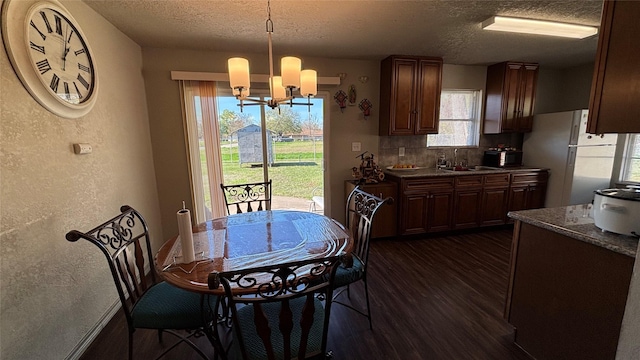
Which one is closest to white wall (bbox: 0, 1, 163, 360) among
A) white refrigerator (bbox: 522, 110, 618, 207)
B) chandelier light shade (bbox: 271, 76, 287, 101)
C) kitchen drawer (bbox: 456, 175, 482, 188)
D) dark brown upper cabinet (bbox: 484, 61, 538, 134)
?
chandelier light shade (bbox: 271, 76, 287, 101)

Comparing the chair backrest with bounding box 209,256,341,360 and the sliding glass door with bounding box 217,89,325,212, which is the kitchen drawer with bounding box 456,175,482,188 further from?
the chair backrest with bounding box 209,256,341,360

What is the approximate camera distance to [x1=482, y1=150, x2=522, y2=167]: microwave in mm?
3779

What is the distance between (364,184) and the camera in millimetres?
3291

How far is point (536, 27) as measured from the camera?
2324 mm

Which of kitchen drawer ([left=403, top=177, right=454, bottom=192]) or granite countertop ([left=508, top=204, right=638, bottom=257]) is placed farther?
kitchen drawer ([left=403, top=177, right=454, bottom=192])

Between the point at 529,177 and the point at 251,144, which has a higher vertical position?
the point at 251,144

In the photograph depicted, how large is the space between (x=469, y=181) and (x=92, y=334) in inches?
163

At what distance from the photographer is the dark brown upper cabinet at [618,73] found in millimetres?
972

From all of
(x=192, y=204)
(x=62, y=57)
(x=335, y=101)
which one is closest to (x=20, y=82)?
(x=62, y=57)

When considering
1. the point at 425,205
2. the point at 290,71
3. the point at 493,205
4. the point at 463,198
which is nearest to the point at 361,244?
the point at 290,71

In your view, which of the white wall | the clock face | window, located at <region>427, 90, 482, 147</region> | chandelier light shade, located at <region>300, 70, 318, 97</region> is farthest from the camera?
window, located at <region>427, 90, 482, 147</region>

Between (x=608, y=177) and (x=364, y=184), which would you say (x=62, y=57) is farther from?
(x=608, y=177)

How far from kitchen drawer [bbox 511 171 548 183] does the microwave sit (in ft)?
0.94

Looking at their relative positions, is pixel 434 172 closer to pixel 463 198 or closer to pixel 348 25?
pixel 463 198
